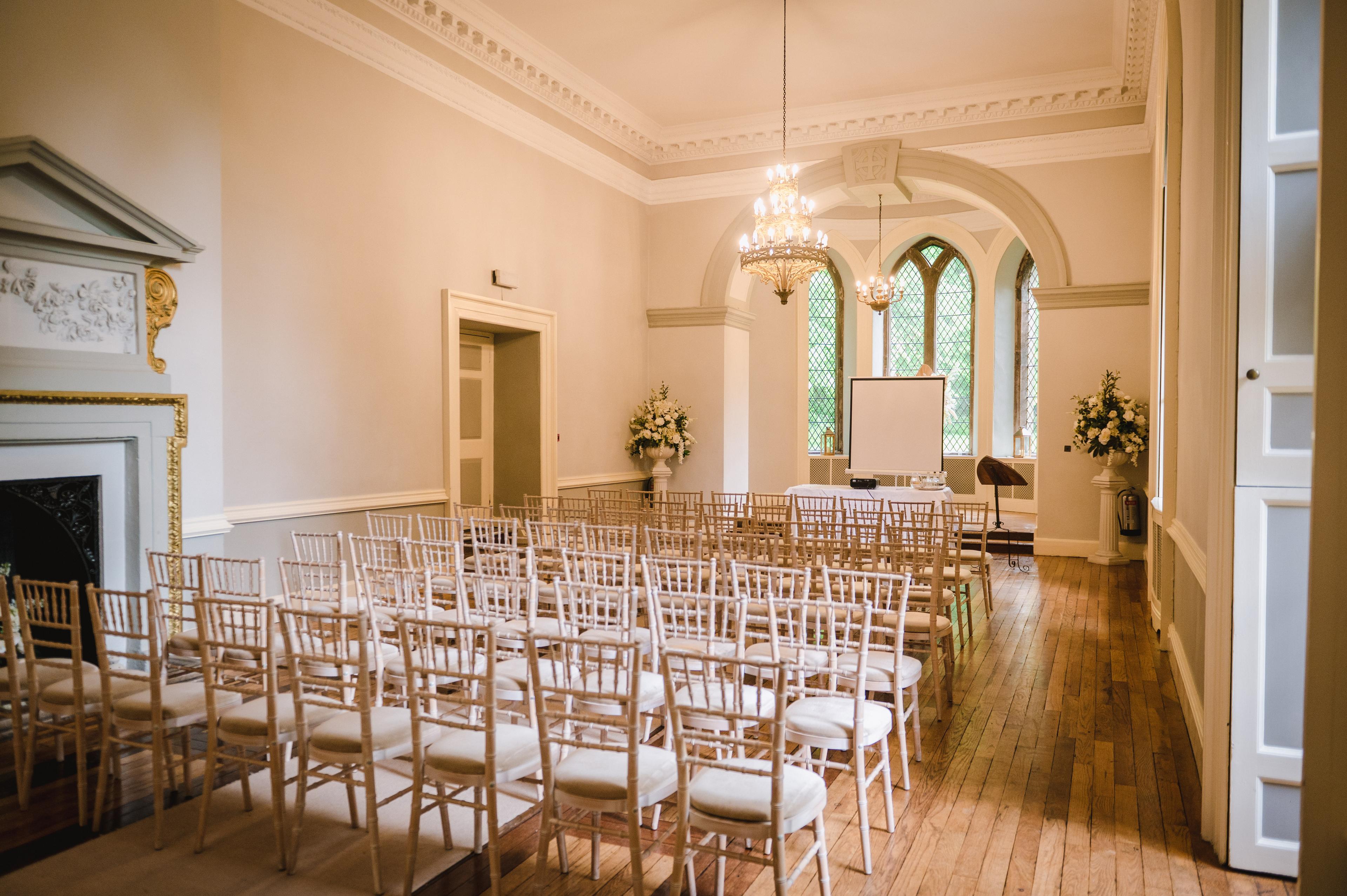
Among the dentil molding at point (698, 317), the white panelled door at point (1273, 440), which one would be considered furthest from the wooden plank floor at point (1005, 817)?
the dentil molding at point (698, 317)

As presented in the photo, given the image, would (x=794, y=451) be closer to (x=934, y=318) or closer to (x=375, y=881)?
(x=934, y=318)

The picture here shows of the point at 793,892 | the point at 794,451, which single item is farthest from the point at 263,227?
the point at 794,451

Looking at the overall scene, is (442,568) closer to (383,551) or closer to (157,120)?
(383,551)

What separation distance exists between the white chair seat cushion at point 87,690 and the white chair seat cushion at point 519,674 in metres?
1.33

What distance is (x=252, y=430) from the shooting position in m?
6.20

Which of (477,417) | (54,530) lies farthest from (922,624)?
(477,417)

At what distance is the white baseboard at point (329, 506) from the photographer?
20.1 feet

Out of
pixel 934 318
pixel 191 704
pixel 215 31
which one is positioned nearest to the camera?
pixel 191 704

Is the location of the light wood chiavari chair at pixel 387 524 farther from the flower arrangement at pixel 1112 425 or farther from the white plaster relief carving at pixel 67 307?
the flower arrangement at pixel 1112 425

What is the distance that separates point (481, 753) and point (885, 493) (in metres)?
6.85

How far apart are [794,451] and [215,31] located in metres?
10.8

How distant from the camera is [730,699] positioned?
3291mm

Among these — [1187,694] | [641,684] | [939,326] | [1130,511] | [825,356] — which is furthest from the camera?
[825,356]

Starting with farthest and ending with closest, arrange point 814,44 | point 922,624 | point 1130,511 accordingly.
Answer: point 1130,511 < point 814,44 < point 922,624
